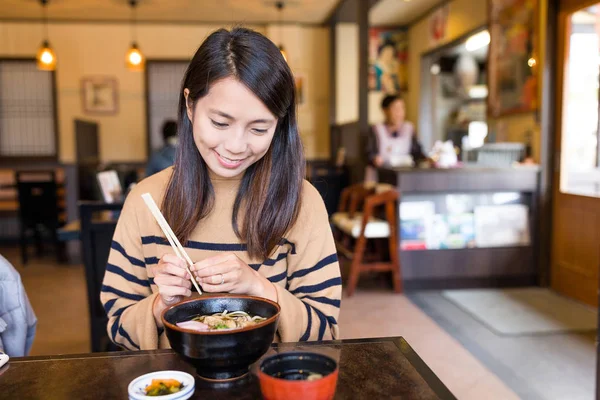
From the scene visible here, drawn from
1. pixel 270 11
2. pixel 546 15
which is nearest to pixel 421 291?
pixel 546 15

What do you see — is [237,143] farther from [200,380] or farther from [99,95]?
[99,95]

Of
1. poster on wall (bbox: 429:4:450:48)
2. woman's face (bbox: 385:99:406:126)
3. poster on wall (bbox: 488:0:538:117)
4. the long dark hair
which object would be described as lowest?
the long dark hair

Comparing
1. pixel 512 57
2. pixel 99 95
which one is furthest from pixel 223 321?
pixel 99 95

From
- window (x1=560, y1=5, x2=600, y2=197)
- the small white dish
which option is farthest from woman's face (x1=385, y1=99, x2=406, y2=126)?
the small white dish

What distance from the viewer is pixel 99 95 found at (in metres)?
7.60

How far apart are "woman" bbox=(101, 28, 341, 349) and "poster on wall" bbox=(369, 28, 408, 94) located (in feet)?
22.3

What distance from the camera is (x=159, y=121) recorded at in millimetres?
7711

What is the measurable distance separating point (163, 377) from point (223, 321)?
13cm

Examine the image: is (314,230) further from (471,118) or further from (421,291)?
(471,118)

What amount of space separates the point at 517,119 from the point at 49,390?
16.5 ft

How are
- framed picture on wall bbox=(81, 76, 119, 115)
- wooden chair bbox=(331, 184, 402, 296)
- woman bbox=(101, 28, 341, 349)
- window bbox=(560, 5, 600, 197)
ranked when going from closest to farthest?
1. woman bbox=(101, 28, 341, 349)
2. window bbox=(560, 5, 600, 197)
3. wooden chair bbox=(331, 184, 402, 296)
4. framed picture on wall bbox=(81, 76, 119, 115)

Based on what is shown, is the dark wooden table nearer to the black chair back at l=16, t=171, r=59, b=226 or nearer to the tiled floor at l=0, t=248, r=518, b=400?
the tiled floor at l=0, t=248, r=518, b=400

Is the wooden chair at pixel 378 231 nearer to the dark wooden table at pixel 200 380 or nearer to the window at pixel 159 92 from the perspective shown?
the dark wooden table at pixel 200 380

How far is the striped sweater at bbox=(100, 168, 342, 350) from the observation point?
1168 mm
